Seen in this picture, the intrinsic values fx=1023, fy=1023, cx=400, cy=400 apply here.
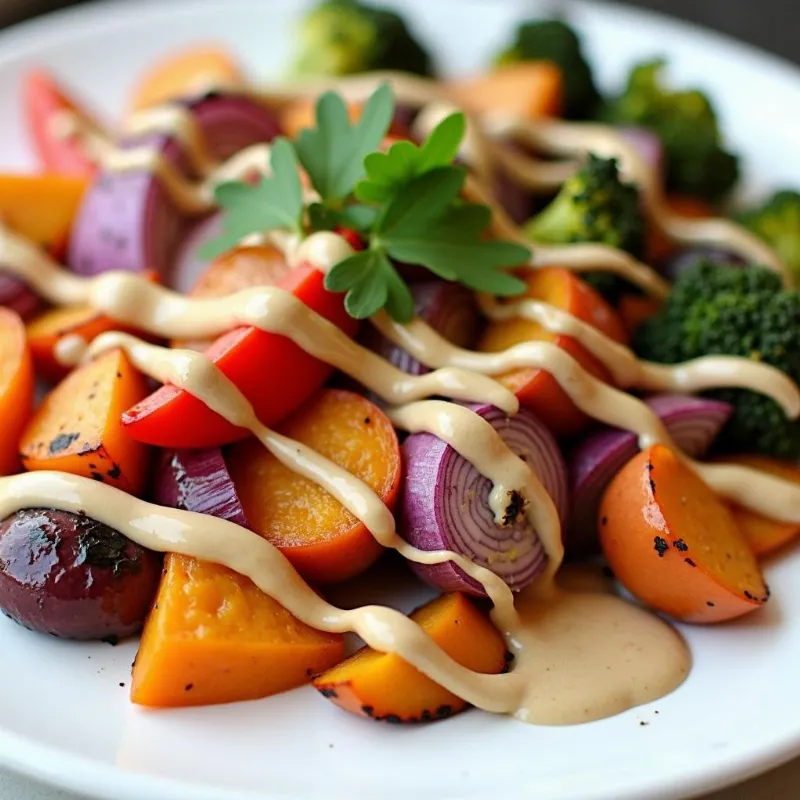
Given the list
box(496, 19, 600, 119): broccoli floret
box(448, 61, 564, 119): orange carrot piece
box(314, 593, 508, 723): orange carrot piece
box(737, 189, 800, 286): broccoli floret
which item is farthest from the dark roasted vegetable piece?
box(496, 19, 600, 119): broccoli floret

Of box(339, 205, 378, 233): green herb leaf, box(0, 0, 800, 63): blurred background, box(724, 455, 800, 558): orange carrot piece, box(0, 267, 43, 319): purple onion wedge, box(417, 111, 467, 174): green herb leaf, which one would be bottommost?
box(0, 267, 43, 319): purple onion wedge

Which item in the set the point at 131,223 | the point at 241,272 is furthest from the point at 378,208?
the point at 131,223

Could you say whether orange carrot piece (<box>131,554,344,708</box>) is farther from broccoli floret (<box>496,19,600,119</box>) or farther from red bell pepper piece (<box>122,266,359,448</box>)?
broccoli floret (<box>496,19,600,119</box>)

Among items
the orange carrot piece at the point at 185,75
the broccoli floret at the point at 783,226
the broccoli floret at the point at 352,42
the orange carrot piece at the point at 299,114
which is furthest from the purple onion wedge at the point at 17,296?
the broccoli floret at the point at 783,226

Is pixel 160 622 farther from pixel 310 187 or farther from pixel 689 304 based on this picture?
pixel 689 304

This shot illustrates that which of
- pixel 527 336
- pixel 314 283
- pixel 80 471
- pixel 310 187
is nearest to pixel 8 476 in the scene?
pixel 80 471

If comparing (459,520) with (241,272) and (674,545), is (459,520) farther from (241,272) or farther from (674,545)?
(241,272)
